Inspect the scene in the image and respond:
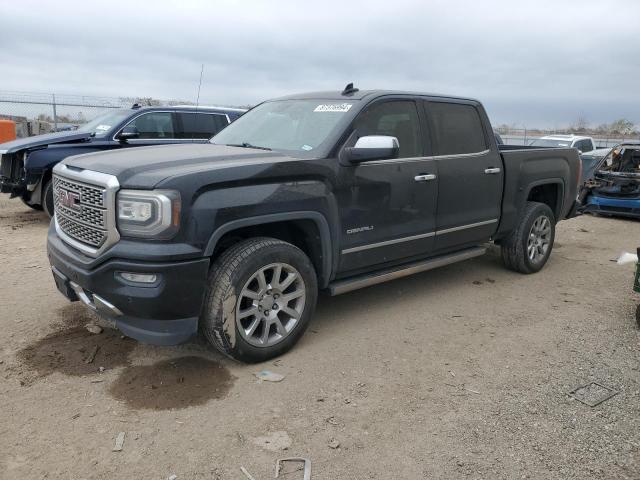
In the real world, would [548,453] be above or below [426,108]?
below

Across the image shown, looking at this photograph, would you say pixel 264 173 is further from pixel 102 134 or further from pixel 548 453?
pixel 102 134

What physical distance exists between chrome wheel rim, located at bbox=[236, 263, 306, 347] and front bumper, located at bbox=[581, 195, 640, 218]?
351 inches

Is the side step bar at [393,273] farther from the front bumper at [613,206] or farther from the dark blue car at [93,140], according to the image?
the front bumper at [613,206]

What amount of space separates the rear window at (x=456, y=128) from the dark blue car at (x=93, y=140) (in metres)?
5.05

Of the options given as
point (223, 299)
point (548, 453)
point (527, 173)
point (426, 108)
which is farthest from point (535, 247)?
point (223, 299)

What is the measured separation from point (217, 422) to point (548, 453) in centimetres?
184

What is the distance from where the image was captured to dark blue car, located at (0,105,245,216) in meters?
7.91

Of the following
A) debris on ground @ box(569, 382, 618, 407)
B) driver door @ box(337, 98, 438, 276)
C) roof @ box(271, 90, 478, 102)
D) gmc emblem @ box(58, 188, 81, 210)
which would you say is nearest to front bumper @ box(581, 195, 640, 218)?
roof @ box(271, 90, 478, 102)

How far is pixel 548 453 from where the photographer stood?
2.84 metres

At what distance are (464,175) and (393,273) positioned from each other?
1252 millimetres

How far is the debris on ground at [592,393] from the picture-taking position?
3.37 m

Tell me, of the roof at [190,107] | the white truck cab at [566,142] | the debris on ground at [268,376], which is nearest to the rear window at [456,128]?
the debris on ground at [268,376]

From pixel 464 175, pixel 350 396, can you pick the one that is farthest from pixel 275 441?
pixel 464 175

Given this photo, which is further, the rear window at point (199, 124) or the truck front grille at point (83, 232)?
the rear window at point (199, 124)
